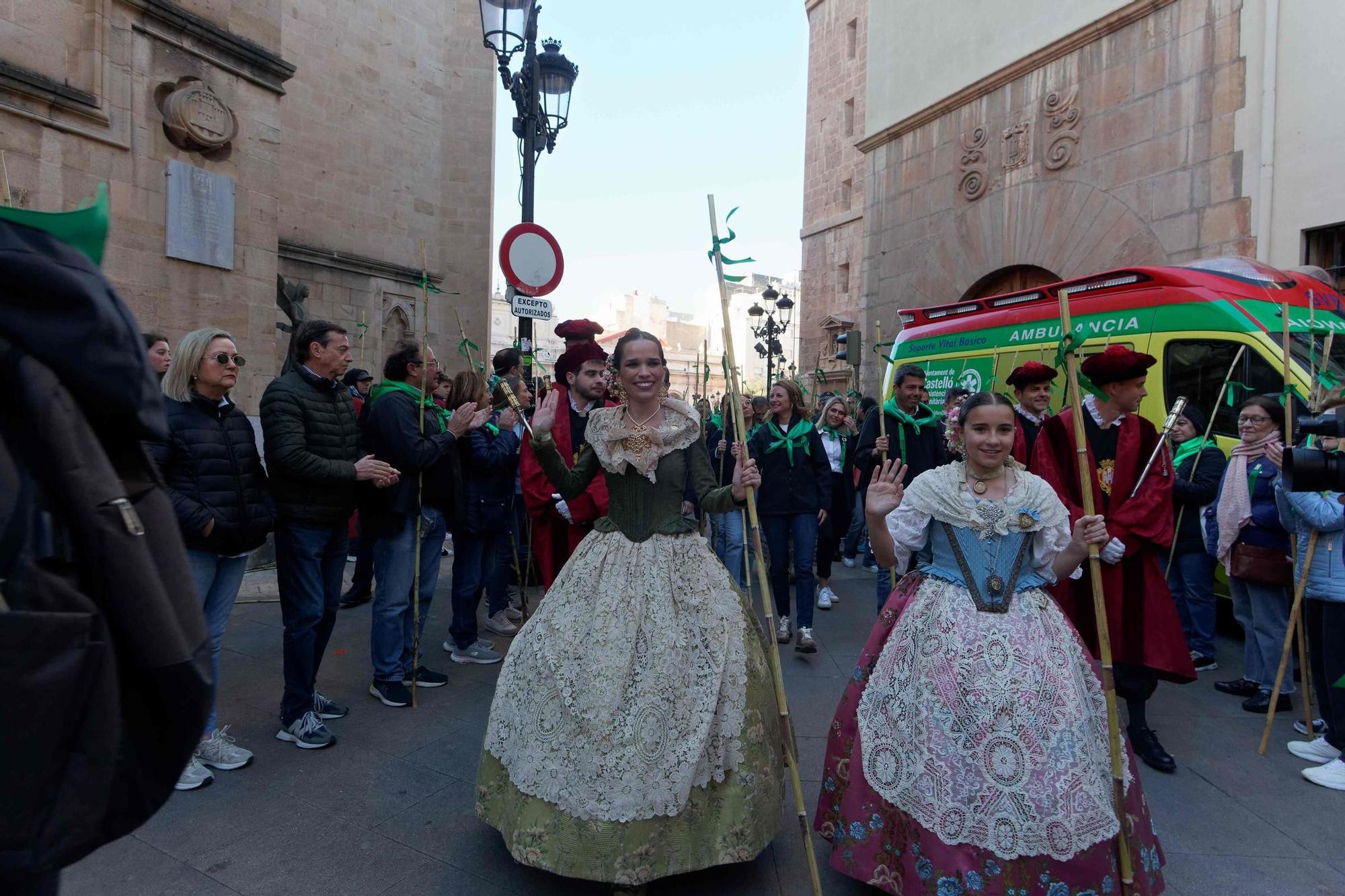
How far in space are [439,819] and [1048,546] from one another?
2.54 meters

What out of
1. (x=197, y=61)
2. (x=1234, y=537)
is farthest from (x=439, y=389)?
(x=1234, y=537)

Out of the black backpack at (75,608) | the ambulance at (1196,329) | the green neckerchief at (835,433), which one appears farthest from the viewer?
the green neckerchief at (835,433)

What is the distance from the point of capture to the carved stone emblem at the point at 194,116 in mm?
7109

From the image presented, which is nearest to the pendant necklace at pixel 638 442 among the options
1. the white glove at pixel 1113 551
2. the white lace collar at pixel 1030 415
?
the white glove at pixel 1113 551

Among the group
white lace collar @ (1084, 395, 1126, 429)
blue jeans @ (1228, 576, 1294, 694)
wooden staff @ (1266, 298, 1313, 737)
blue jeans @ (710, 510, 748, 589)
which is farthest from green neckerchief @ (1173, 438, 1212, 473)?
blue jeans @ (710, 510, 748, 589)

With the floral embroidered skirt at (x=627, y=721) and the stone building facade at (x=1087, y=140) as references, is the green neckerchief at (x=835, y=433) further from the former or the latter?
the stone building facade at (x=1087, y=140)

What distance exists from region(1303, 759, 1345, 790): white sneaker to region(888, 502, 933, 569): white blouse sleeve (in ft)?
8.18

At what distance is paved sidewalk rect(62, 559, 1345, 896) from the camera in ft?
9.19

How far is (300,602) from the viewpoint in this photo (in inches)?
155

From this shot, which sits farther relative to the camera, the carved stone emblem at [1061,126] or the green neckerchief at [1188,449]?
the carved stone emblem at [1061,126]

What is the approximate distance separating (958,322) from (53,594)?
350 inches

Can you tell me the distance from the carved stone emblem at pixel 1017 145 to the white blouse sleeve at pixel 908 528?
12.0 m

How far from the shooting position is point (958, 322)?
29.1ft

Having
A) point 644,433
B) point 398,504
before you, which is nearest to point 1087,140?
point 644,433
